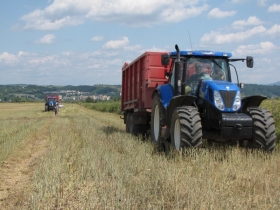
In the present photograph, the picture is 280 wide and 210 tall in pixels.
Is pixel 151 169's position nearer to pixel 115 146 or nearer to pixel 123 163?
pixel 123 163

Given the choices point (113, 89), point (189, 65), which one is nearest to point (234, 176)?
point (189, 65)

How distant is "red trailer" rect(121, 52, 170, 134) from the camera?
409 inches

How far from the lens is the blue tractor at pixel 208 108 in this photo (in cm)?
684

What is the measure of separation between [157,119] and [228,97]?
2.34 metres

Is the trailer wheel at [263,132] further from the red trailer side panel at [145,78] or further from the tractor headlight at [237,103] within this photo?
the red trailer side panel at [145,78]

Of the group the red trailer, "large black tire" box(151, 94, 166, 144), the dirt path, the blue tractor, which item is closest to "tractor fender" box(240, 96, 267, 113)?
the blue tractor

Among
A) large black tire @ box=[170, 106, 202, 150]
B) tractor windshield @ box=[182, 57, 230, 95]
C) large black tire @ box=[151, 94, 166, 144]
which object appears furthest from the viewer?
large black tire @ box=[151, 94, 166, 144]

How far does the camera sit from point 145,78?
10.5 m

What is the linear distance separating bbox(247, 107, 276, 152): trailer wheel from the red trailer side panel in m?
3.76

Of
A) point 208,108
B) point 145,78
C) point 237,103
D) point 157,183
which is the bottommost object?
point 157,183

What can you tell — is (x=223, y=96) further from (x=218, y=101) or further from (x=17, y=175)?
(x=17, y=175)

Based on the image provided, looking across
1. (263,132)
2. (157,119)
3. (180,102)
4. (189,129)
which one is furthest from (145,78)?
(263,132)

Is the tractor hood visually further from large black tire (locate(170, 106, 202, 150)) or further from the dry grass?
the dry grass

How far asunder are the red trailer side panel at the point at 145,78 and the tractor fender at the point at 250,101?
9.99ft
